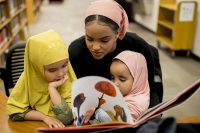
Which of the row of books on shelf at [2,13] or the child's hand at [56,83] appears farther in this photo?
the row of books on shelf at [2,13]

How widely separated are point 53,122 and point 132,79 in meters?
0.41

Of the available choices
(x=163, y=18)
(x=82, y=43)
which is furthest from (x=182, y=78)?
(x=82, y=43)

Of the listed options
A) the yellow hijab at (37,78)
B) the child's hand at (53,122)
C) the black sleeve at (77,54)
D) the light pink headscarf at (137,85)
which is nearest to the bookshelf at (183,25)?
the black sleeve at (77,54)

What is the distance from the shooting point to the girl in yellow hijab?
3.59 feet

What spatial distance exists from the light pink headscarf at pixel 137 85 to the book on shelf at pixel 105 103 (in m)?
0.22

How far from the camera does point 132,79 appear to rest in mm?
1195

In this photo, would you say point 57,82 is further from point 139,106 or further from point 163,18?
point 163,18

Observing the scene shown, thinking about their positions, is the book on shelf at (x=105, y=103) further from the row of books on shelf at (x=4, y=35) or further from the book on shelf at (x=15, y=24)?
the book on shelf at (x=15, y=24)

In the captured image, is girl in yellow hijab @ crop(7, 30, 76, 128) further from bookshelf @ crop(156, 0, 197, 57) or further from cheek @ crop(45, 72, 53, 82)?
bookshelf @ crop(156, 0, 197, 57)

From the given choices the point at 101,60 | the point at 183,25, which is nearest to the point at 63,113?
the point at 101,60

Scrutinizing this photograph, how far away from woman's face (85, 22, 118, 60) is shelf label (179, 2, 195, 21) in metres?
3.60

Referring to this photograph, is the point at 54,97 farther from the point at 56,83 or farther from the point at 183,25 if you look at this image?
the point at 183,25

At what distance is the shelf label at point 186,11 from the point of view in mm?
4441

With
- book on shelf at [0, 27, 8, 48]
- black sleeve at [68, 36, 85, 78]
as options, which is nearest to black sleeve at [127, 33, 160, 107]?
black sleeve at [68, 36, 85, 78]
